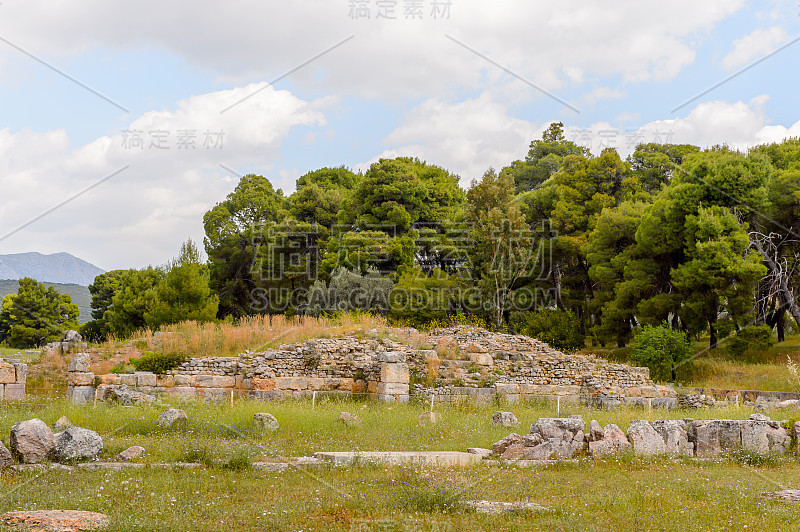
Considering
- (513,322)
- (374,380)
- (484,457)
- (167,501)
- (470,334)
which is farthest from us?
(513,322)

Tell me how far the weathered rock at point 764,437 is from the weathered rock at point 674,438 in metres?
0.88

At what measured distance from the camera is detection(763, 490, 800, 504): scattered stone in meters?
7.08

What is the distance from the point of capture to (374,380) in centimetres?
1816

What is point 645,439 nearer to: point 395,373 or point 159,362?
point 395,373

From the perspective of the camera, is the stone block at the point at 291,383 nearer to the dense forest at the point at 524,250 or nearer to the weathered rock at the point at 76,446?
the weathered rock at the point at 76,446

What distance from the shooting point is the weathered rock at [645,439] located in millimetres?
9985

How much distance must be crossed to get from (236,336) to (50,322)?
2936 cm

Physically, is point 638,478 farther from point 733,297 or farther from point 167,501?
point 733,297

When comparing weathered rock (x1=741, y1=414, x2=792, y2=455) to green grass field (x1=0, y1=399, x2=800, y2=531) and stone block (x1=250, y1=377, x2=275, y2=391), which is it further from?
stone block (x1=250, y1=377, x2=275, y2=391)

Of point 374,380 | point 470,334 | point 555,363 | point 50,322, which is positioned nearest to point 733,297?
point 555,363

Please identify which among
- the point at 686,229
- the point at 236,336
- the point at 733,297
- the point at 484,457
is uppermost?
the point at 686,229

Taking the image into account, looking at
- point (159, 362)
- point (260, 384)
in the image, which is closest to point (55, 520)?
point (260, 384)

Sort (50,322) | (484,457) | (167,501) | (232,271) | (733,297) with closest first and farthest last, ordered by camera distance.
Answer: (167,501) → (484,457) → (733,297) → (50,322) → (232,271)

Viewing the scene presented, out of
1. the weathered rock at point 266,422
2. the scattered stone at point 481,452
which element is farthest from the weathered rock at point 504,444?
the weathered rock at point 266,422
